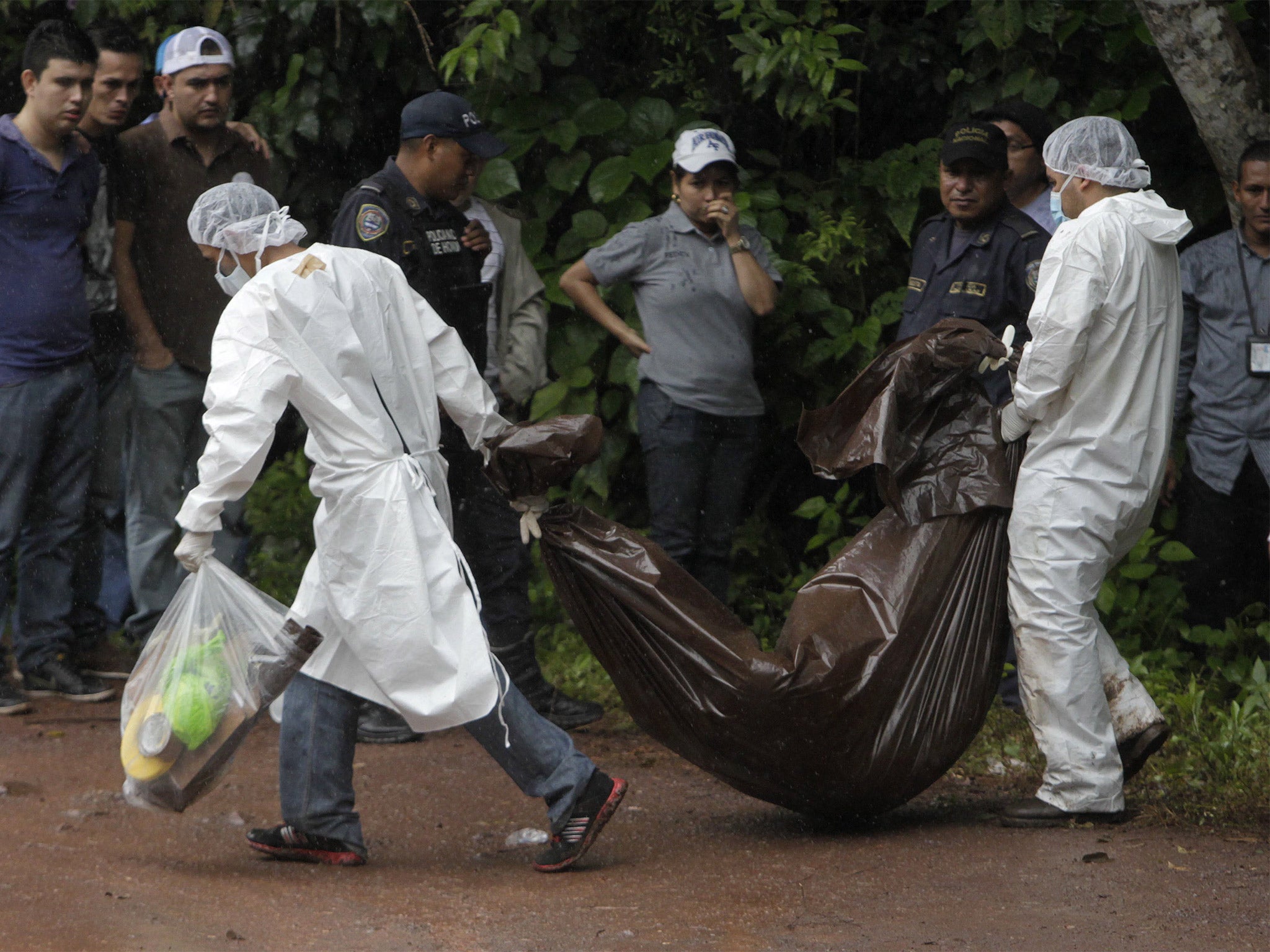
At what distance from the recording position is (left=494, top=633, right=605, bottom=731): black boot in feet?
16.9

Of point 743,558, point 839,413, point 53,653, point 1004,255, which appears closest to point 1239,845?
point 839,413

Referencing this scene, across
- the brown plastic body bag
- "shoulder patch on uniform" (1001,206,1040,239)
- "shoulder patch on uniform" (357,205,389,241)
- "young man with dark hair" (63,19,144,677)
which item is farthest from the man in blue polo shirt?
"shoulder patch on uniform" (1001,206,1040,239)

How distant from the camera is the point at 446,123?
15.0 ft

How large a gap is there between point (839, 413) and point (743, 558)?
224 centimetres

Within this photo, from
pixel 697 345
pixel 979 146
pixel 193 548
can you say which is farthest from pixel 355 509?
pixel 979 146

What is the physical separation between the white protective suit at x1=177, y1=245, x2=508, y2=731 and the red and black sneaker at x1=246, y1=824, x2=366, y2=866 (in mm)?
402

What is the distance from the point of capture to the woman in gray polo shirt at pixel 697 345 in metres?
5.18

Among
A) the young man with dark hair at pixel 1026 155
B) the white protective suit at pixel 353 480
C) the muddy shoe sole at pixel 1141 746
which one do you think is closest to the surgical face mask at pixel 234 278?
the white protective suit at pixel 353 480

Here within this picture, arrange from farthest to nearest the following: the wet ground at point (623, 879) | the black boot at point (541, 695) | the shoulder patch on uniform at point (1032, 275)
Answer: the black boot at point (541, 695)
the shoulder patch on uniform at point (1032, 275)
the wet ground at point (623, 879)

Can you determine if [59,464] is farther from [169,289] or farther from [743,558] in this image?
[743,558]

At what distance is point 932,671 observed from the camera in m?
3.79

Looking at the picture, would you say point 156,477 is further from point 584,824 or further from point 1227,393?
point 1227,393

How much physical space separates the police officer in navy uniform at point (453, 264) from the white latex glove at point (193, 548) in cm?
109

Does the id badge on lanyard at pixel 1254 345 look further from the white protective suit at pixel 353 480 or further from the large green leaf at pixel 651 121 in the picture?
the white protective suit at pixel 353 480
